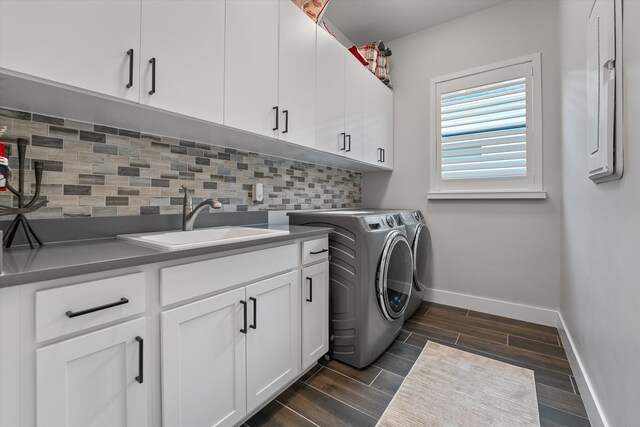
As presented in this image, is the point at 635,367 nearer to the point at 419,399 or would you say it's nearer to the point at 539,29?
the point at 419,399

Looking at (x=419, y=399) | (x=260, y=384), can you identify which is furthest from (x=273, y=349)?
(x=419, y=399)

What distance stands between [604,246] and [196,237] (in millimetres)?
1854

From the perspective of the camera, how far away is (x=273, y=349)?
4.56 ft

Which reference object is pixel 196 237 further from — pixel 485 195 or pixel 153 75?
pixel 485 195

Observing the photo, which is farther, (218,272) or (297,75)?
(297,75)

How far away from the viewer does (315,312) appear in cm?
167

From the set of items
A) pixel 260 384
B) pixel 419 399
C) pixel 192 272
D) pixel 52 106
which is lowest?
pixel 419 399

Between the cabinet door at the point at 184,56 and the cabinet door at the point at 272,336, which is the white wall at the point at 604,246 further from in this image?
the cabinet door at the point at 184,56

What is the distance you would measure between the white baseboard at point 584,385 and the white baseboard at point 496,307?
13.5 inches

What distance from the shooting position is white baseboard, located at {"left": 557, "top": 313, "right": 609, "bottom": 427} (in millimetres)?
1226

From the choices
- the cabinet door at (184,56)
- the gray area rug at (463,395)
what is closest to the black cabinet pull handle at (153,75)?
the cabinet door at (184,56)

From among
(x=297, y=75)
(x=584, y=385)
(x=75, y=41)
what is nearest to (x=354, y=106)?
(x=297, y=75)

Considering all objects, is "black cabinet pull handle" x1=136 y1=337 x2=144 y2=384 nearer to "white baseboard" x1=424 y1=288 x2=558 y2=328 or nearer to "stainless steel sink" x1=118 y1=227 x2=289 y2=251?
"stainless steel sink" x1=118 y1=227 x2=289 y2=251

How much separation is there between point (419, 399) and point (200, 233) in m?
1.46
